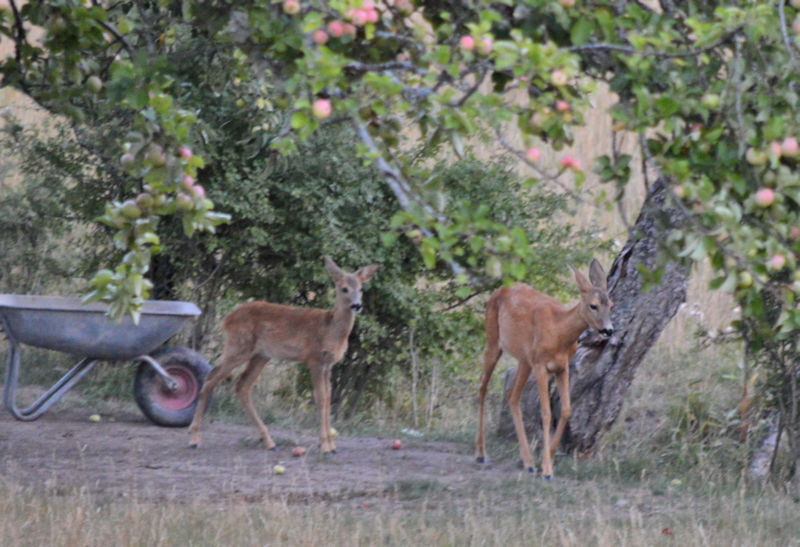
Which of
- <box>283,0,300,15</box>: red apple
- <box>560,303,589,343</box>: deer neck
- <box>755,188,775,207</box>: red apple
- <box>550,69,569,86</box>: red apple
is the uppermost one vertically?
<box>283,0,300,15</box>: red apple

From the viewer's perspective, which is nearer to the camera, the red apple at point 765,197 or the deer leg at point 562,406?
the red apple at point 765,197

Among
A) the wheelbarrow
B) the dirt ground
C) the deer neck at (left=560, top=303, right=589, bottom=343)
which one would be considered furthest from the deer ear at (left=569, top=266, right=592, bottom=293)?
the wheelbarrow

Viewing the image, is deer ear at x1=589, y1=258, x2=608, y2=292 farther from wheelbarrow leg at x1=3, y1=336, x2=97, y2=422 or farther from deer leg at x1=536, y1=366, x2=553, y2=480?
wheelbarrow leg at x1=3, y1=336, x2=97, y2=422

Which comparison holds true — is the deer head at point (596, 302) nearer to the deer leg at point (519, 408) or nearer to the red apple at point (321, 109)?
the deer leg at point (519, 408)

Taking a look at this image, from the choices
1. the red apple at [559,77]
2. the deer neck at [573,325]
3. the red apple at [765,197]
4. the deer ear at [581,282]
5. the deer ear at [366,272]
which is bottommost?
the red apple at [765,197]

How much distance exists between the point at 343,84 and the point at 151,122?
964 millimetres

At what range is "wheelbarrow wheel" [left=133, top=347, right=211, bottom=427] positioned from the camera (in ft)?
30.9

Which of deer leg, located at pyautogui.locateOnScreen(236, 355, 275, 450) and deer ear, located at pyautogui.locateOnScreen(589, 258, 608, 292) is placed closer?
deer ear, located at pyautogui.locateOnScreen(589, 258, 608, 292)

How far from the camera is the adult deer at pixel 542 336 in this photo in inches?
323

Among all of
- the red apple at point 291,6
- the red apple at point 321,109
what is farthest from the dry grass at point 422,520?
the red apple at point 291,6

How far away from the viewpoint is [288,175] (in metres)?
10.1

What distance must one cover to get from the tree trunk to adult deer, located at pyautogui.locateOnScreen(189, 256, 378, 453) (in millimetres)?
1805

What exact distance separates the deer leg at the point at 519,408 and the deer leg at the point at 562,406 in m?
0.20

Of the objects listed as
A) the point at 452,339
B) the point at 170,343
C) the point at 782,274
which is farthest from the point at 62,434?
the point at 782,274
